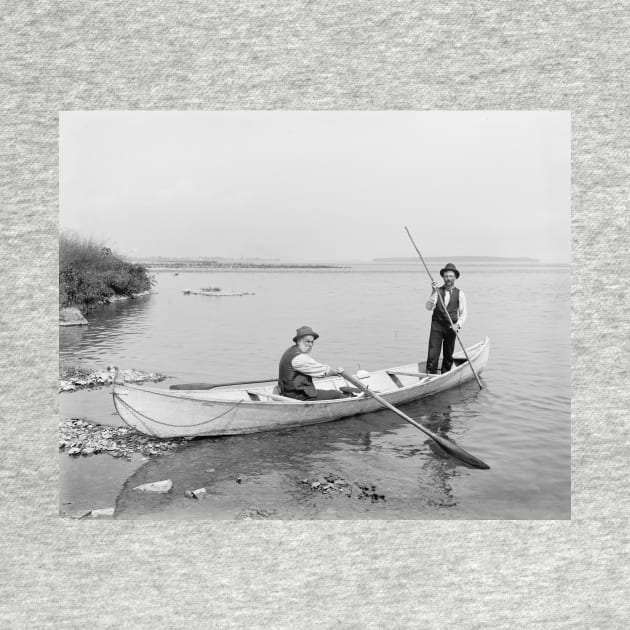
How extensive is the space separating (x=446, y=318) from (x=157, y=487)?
1870mm

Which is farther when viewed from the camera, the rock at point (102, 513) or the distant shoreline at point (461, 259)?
the distant shoreline at point (461, 259)

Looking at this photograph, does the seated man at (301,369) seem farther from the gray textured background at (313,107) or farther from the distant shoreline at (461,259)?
the gray textured background at (313,107)

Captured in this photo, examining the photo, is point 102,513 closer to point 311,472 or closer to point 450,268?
point 311,472

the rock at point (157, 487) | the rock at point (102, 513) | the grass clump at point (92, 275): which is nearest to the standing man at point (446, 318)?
the grass clump at point (92, 275)

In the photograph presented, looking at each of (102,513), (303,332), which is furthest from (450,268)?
(102,513)

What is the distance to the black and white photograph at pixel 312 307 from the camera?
2.45 m

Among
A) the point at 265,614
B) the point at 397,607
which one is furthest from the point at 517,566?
the point at 265,614

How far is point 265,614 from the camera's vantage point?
7.54 feet

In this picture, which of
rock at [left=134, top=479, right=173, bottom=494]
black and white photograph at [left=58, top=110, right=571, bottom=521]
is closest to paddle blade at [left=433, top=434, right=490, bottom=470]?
black and white photograph at [left=58, top=110, right=571, bottom=521]

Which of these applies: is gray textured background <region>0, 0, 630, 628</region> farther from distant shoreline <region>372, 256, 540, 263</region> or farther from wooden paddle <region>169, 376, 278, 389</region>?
wooden paddle <region>169, 376, 278, 389</region>

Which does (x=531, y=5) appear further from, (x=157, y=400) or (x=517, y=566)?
(x=157, y=400)

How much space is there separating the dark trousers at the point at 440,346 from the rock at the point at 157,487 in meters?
1.89

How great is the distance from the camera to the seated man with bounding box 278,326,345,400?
3069mm

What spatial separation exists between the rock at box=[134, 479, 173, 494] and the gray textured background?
0.19 m
